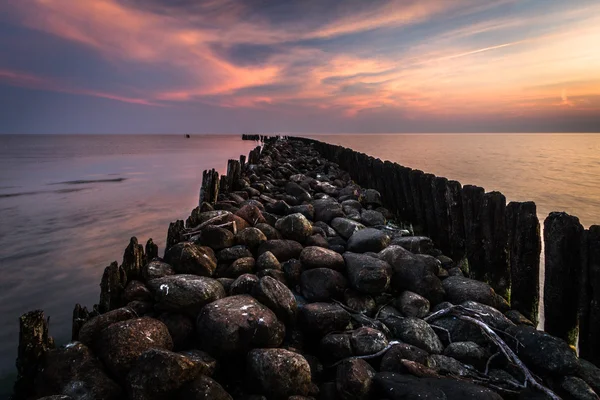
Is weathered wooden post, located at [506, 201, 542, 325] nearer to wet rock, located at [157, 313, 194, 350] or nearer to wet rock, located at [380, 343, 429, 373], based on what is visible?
wet rock, located at [380, 343, 429, 373]

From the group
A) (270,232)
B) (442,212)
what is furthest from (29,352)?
(442,212)

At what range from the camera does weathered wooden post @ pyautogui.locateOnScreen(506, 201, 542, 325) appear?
3840 millimetres

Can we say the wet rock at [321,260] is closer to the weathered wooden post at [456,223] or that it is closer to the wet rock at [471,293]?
the wet rock at [471,293]

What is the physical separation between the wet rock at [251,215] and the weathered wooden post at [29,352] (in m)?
3.15

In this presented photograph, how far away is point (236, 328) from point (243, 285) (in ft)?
2.17

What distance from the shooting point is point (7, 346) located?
12.3 feet

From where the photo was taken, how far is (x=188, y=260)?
3678mm

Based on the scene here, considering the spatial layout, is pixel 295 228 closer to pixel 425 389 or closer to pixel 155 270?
pixel 155 270

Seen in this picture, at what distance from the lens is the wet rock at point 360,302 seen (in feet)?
11.4

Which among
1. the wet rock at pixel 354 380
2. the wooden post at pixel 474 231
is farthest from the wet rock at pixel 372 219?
the wet rock at pixel 354 380

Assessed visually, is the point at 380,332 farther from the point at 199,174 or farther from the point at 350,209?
the point at 199,174

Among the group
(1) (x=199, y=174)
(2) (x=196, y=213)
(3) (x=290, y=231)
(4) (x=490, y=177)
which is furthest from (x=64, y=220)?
(4) (x=490, y=177)

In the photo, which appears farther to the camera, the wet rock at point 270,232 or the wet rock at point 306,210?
the wet rock at point 306,210

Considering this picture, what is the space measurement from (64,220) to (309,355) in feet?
30.7
